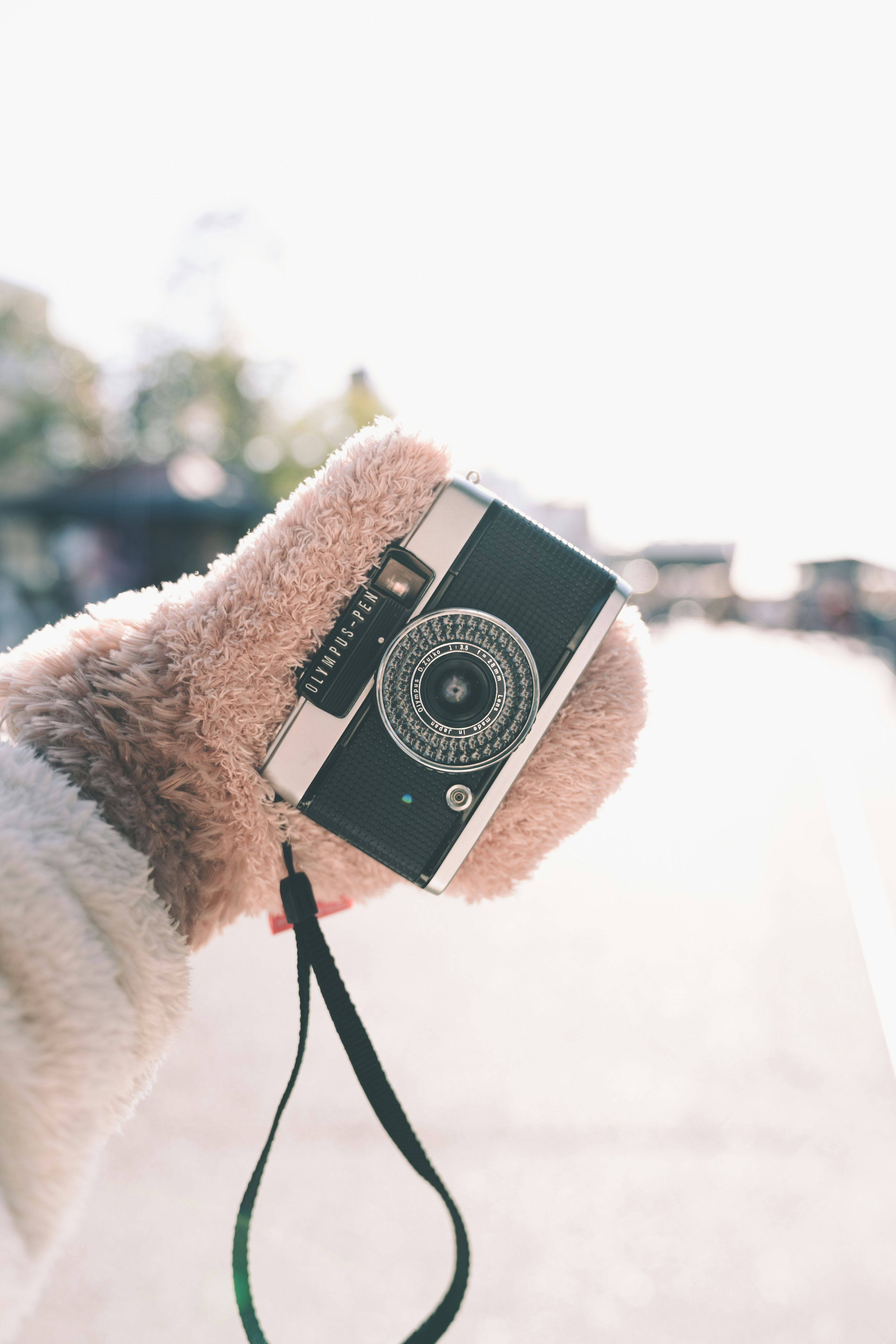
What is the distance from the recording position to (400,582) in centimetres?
90

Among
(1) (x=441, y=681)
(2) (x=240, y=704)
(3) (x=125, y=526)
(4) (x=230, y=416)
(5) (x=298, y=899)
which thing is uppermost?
(4) (x=230, y=416)

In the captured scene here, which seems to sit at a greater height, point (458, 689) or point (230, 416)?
point (230, 416)

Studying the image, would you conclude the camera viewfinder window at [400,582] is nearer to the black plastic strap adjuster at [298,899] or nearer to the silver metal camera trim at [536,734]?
the silver metal camera trim at [536,734]

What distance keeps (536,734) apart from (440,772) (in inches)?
4.6

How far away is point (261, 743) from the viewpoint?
35.6 inches

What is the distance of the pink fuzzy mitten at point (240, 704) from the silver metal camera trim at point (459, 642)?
0.13 ft

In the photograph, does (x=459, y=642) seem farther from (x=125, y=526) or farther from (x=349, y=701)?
(x=125, y=526)

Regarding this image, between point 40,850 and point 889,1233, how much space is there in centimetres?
213

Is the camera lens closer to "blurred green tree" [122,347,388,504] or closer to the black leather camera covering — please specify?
the black leather camera covering

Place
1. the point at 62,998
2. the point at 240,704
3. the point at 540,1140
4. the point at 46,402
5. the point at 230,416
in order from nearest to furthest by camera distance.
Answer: the point at 62,998 → the point at 240,704 → the point at 540,1140 → the point at 230,416 → the point at 46,402

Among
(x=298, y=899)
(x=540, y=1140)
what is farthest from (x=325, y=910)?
(x=540, y=1140)

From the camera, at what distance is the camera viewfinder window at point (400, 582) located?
0.89 m

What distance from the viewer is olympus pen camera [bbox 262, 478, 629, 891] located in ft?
2.95

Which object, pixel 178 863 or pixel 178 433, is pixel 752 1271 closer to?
pixel 178 863
